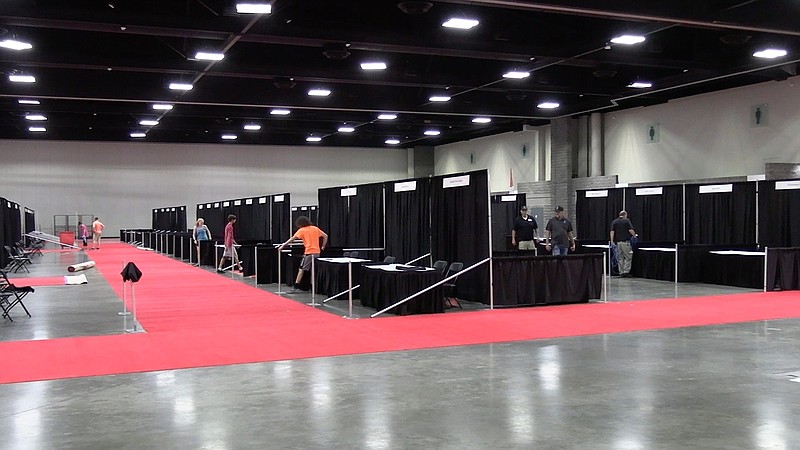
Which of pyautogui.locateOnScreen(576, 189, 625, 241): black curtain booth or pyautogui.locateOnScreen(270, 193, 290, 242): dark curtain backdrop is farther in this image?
pyautogui.locateOnScreen(576, 189, 625, 241): black curtain booth

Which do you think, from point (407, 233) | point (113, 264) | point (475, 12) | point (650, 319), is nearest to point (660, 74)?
point (475, 12)

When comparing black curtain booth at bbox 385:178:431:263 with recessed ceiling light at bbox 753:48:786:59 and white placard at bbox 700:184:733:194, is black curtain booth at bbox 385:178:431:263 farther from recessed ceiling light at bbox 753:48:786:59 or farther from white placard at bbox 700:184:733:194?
white placard at bbox 700:184:733:194

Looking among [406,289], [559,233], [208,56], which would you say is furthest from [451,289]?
[208,56]

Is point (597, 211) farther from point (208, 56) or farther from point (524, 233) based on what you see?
point (208, 56)

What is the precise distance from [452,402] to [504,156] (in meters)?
24.7

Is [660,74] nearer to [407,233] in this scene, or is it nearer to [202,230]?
[407,233]

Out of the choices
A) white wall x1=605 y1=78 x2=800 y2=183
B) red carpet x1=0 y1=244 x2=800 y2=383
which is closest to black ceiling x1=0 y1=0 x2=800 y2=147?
white wall x1=605 y1=78 x2=800 y2=183

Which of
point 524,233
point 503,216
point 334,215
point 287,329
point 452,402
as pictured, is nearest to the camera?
point 452,402

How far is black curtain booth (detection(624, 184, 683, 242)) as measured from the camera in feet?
56.1

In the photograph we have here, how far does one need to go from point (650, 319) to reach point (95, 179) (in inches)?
1179

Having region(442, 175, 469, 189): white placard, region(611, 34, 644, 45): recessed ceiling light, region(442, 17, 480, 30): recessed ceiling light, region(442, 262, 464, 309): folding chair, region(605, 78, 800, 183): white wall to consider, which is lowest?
region(442, 262, 464, 309): folding chair

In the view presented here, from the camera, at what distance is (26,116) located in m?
23.4

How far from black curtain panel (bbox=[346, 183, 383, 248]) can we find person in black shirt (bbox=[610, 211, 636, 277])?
5.35m

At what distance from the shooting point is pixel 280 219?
58.4 ft
